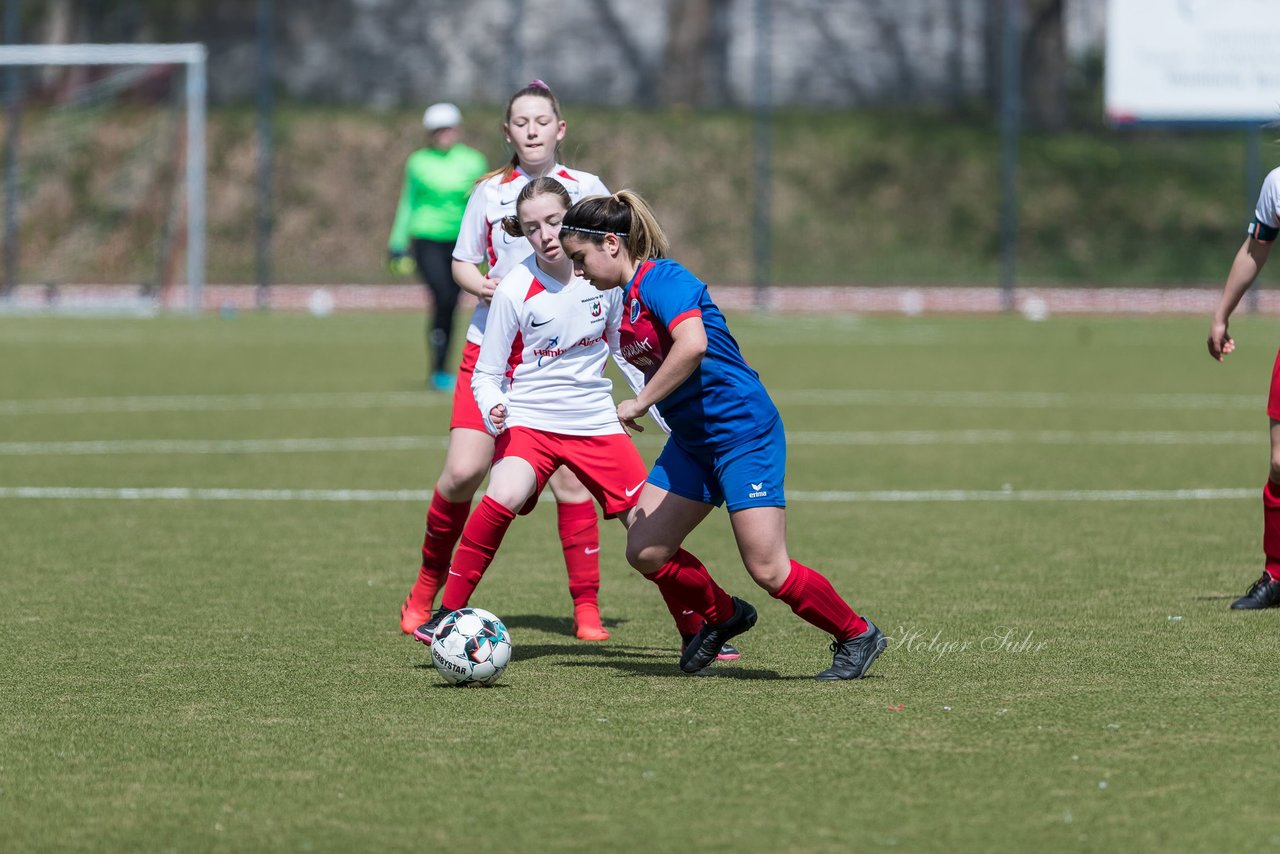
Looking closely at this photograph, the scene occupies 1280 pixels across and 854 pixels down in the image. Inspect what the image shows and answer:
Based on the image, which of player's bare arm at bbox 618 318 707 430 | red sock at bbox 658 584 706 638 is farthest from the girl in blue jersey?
red sock at bbox 658 584 706 638

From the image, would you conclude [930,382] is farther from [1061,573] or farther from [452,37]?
[452,37]

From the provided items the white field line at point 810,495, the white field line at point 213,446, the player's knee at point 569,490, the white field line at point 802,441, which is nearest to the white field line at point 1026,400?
the white field line at point 802,441

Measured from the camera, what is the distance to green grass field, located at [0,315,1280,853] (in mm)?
4703

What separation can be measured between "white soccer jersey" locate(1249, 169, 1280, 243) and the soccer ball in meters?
3.30

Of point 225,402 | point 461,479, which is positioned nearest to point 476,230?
point 461,479

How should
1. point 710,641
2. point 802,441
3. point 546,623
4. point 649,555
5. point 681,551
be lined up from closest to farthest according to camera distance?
point 649,555 → point 710,641 → point 681,551 → point 546,623 → point 802,441

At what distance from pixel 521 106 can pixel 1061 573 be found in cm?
313

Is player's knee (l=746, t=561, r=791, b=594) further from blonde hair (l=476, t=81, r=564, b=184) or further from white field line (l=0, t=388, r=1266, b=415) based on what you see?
white field line (l=0, t=388, r=1266, b=415)

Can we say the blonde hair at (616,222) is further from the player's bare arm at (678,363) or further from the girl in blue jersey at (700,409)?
the player's bare arm at (678,363)

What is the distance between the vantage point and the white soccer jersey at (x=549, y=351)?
679 centimetres

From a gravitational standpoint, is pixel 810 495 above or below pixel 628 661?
below

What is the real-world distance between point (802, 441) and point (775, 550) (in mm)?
7606

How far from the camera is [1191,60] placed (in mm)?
29219

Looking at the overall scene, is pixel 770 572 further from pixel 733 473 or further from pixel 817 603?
pixel 733 473
